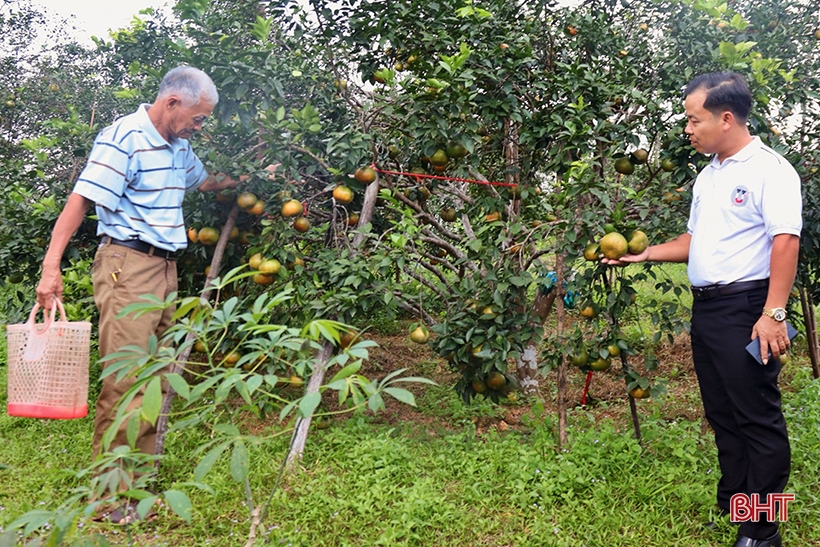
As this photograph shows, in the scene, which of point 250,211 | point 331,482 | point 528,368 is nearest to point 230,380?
point 331,482

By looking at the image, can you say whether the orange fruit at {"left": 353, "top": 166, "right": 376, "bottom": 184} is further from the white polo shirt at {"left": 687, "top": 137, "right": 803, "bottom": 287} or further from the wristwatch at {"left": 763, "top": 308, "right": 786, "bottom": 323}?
→ the wristwatch at {"left": 763, "top": 308, "right": 786, "bottom": 323}

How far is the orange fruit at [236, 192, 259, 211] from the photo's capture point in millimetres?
3102

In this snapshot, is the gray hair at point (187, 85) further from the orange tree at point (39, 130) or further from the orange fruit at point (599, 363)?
the orange fruit at point (599, 363)

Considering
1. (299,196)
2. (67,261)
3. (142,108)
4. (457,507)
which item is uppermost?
(142,108)

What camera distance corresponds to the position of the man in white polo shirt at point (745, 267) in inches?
83.2

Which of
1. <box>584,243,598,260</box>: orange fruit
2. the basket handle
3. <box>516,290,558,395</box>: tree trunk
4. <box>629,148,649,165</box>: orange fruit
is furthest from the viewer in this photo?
<box>516,290,558,395</box>: tree trunk

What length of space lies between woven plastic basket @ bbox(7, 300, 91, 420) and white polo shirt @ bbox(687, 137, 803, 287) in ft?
7.18

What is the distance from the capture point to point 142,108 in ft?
8.75

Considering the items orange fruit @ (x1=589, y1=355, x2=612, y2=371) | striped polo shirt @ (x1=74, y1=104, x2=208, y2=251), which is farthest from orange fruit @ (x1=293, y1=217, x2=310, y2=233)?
orange fruit @ (x1=589, y1=355, x2=612, y2=371)

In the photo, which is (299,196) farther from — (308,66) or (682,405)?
(682,405)

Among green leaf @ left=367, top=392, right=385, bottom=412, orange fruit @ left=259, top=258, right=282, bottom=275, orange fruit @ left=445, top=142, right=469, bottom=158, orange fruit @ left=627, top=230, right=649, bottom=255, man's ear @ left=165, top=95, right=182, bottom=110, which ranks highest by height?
man's ear @ left=165, top=95, right=182, bottom=110

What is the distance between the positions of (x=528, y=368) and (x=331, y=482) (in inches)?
65.2

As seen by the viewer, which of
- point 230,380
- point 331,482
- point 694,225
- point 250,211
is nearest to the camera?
point 230,380

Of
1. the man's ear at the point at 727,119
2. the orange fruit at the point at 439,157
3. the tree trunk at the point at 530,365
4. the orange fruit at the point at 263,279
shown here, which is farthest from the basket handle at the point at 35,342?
the tree trunk at the point at 530,365
